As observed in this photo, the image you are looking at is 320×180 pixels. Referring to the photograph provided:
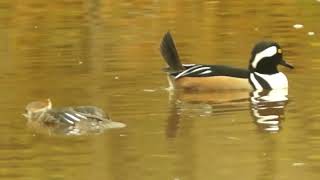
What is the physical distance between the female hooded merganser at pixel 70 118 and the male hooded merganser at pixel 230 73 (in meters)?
2.14

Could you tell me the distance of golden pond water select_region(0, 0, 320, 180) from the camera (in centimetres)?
987

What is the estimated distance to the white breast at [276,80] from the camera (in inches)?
522

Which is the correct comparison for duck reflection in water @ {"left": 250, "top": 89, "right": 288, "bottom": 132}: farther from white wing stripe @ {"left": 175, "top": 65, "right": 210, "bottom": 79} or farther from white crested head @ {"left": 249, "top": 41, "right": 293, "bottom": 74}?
white wing stripe @ {"left": 175, "top": 65, "right": 210, "bottom": 79}

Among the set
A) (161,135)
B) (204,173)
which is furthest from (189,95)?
(204,173)

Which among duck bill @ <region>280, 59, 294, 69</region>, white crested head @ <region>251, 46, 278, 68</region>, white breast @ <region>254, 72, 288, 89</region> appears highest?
white crested head @ <region>251, 46, 278, 68</region>

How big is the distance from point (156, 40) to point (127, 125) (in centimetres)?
492

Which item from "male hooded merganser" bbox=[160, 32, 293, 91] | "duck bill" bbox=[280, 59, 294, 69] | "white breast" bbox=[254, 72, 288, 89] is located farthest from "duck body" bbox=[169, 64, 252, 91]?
"duck bill" bbox=[280, 59, 294, 69]

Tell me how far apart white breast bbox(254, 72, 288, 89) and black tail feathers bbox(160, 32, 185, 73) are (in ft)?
2.66

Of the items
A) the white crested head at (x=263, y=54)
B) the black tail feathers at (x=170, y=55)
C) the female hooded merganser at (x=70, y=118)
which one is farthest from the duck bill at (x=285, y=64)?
the female hooded merganser at (x=70, y=118)

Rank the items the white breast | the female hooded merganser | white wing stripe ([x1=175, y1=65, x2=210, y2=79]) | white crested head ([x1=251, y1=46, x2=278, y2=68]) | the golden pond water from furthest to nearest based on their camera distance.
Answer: white crested head ([x1=251, y1=46, x2=278, y2=68]) → white wing stripe ([x1=175, y1=65, x2=210, y2=79]) → the white breast → the female hooded merganser → the golden pond water

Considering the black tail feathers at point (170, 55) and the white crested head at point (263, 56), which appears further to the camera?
the white crested head at point (263, 56)

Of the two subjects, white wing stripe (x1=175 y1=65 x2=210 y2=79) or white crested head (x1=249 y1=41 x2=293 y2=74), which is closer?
white wing stripe (x1=175 y1=65 x2=210 y2=79)

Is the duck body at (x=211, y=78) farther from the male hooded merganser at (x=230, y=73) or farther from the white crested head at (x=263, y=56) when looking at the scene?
the white crested head at (x=263, y=56)

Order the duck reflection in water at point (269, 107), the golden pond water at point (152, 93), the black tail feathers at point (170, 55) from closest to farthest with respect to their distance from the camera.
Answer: the golden pond water at point (152, 93), the duck reflection in water at point (269, 107), the black tail feathers at point (170, 55)
